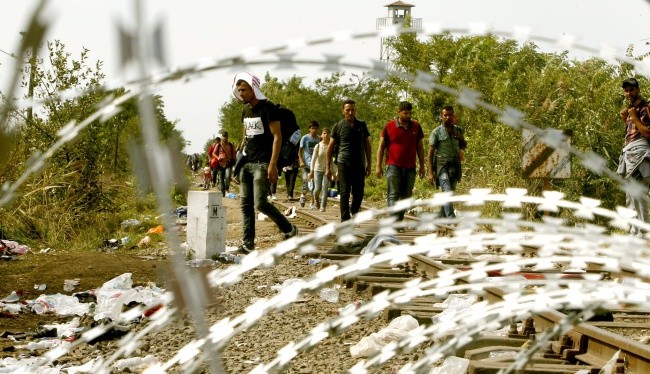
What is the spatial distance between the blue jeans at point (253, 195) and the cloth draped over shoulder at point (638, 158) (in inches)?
137

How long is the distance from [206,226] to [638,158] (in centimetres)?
421

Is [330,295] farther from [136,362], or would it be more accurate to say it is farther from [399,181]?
[399,181]

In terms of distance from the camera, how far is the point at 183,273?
33.5 inches

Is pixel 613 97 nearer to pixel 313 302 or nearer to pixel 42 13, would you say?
pixel 313 302

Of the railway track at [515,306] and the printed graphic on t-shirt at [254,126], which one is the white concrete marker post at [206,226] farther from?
the railway track at [515,306]

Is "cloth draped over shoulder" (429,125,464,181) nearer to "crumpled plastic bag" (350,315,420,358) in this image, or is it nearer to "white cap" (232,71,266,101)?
"white cap" (232,71,266,101)

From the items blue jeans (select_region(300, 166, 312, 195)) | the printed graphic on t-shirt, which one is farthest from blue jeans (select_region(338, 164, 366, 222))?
blue jeans (select_region(300, 166, 312, 195))

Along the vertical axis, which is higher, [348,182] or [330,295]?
[348,182]

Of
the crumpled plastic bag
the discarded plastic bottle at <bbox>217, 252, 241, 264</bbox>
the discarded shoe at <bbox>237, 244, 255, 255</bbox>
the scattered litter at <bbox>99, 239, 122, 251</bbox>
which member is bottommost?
the scattered litter at <bbox>99, 239, 122, 251</bbox>

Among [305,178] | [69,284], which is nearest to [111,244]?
[69,284]

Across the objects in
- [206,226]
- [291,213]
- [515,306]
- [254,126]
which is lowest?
[291,213]

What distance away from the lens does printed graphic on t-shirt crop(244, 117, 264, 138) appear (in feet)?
34.3

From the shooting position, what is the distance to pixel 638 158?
32.5 ft

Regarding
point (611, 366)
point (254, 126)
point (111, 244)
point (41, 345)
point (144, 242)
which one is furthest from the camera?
point (111, 244)
